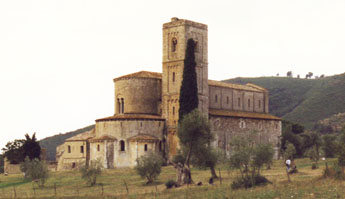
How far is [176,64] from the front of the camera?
241ft

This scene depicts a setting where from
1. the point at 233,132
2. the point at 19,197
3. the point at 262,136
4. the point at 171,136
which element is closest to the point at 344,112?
the point at 262,136

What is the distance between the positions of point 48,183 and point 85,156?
16472mm

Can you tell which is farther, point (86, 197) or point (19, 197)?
point (19, 197)

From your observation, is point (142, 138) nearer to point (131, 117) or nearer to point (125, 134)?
point (125, 134)

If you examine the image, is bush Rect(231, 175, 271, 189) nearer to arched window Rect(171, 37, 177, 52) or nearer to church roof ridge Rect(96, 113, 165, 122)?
church roof ridge Rect(96, 113, 165, 122)

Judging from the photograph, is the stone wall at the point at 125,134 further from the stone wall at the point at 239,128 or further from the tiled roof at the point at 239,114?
the tiled roof at the point at 239,114

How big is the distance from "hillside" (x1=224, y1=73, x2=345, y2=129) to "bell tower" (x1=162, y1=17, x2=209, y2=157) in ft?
195

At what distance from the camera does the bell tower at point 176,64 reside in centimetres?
7262

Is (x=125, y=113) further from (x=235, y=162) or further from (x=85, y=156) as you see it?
(x=235, y=162)

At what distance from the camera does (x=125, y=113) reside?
75125mm

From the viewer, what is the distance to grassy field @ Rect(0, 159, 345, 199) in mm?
33469

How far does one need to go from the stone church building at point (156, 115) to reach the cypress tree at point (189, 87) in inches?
53.5

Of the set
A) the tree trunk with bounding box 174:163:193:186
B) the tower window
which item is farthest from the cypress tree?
the tree trunk with bounding box 174:163:193:186

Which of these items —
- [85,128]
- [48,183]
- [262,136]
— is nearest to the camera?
[48,183]
